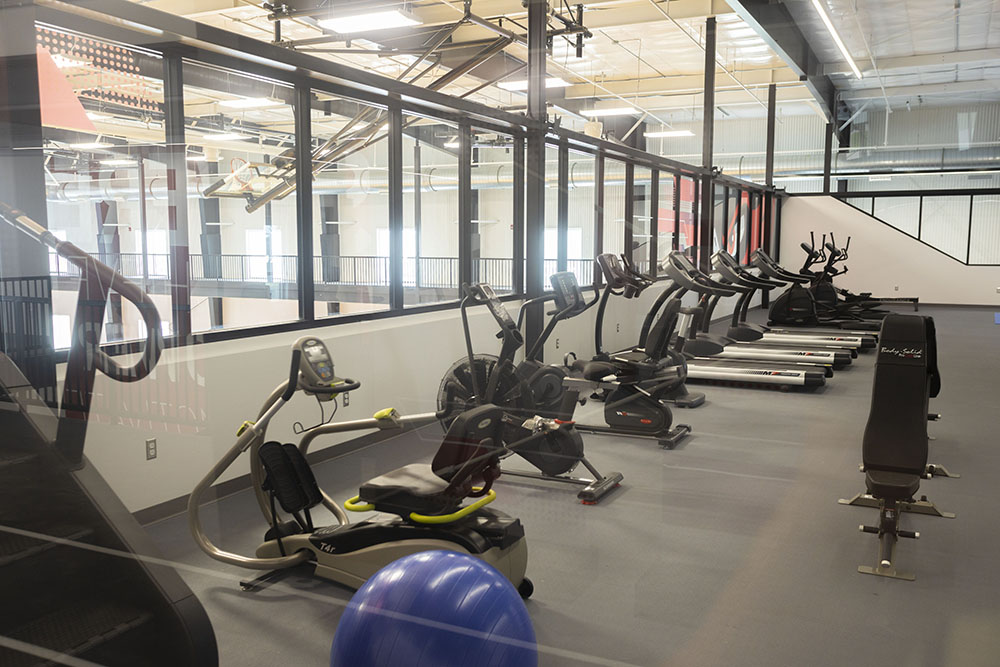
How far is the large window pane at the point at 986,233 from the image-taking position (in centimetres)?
326

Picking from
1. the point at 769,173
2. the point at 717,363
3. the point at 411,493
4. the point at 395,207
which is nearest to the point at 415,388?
the point at 395,207

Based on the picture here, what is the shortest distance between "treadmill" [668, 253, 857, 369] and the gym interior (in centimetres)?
11

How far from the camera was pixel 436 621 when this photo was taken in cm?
174

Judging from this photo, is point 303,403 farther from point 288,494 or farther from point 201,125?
point 201,125

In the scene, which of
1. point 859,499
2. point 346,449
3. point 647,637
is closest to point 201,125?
point 346,449

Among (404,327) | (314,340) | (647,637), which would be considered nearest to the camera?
(647,637)

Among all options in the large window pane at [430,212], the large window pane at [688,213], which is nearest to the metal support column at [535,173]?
the large window pane at [430,212]

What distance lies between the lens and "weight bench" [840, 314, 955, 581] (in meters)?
3.22

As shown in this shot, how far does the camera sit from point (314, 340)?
308 cm

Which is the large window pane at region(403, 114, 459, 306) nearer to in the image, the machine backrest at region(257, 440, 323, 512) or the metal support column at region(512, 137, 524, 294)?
the metal support column at region(512, 137, 524, 294)

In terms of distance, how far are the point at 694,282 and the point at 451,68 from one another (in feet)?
8.51

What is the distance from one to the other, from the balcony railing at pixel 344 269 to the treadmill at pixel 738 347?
5.02 feet

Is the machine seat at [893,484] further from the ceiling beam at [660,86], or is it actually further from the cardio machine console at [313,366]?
the ceiling beam at [660,86]

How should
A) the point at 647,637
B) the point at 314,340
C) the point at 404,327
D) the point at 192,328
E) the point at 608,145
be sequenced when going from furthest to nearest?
the point at 608,145 → the point at 404,327 → the point at 192,328 → the point at 314,340 → the point at 647,637
